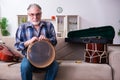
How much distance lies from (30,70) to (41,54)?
22cm

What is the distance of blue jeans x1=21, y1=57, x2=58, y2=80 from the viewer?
2.26 meters

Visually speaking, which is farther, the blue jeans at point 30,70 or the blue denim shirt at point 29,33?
the blue denim shirt at point 29,33

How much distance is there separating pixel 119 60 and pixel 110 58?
120mm

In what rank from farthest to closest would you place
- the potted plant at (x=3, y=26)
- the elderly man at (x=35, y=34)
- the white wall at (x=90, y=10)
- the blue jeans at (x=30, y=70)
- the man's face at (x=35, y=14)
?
1. the white wall at (x=90, y=10)
2. the potted plant at (x=3, y=26)
3. the man's face at (x=35, y=14)
4. the elderly man at (x=35, y=34)
5. the blue jeans at (x=30, y=70)

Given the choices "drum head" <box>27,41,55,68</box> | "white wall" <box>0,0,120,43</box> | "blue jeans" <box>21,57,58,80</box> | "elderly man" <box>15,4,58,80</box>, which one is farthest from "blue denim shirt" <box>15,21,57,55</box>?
"white wall" <box>0,0,120,43</box>

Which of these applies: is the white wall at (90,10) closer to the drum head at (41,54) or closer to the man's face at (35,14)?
the man's face at (35,14)

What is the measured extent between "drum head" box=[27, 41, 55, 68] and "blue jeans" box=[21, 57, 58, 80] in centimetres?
5

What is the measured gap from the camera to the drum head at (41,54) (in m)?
2.31

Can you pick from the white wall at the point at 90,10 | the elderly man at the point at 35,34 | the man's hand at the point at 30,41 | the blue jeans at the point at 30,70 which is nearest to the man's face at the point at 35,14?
the elderly man at the point at 35,34

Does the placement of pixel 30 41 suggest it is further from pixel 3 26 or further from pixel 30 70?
pixel 3 26

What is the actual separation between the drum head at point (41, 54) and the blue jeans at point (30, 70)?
0.05m

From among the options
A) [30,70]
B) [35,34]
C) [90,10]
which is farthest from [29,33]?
[90,10]

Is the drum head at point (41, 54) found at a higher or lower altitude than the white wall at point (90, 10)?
lower

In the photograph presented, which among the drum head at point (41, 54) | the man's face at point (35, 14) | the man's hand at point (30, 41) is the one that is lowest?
the drum head at point (41, 54)
